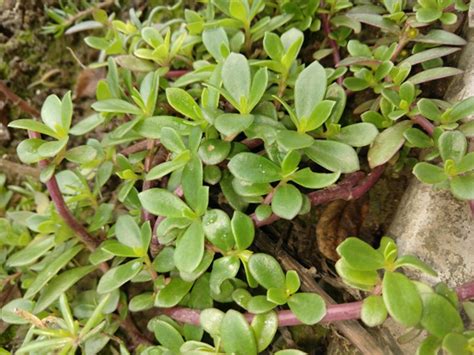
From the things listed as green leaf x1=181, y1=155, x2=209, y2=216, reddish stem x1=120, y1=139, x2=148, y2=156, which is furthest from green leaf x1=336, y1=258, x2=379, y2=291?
reddish stem x1=120, y1=139, x2=148, y2=156

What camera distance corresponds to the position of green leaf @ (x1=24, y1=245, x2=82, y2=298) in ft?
3.93

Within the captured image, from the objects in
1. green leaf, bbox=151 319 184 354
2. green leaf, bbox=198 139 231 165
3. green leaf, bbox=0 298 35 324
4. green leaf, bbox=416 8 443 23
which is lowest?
green leaf, bbox=0 298 35 324

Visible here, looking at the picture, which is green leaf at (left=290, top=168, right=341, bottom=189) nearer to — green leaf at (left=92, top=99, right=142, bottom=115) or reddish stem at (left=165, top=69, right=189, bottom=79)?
green leaf at (left=92, top=99, right=142, bottom=115)

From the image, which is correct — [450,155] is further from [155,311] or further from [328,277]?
[155,311]

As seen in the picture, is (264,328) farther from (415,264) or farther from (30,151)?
(30,151)

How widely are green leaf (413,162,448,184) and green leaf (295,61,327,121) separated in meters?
0.25

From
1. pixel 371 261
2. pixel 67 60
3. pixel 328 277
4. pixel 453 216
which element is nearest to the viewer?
pixel 371 261

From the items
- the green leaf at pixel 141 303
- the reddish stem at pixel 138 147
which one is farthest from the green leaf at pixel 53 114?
the green leaf at pixel 141 303

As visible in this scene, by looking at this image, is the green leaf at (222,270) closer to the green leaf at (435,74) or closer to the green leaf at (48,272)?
the green leaf at (48,272)

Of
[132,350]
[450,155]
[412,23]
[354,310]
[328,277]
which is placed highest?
[412,23]

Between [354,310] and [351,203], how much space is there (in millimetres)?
431

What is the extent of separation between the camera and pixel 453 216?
45.1 inches

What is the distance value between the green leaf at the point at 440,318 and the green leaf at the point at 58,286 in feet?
2.67

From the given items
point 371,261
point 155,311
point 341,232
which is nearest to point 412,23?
point 341,232
